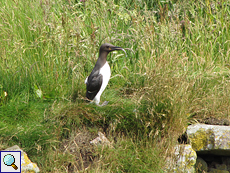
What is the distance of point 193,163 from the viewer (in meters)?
3.92

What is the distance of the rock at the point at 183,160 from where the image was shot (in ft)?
12.0

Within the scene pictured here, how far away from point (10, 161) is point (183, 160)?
2130 mm

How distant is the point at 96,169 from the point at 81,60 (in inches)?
81.7

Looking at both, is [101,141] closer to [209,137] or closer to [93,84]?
[93,84]

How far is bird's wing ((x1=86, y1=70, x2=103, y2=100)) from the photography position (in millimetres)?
4293

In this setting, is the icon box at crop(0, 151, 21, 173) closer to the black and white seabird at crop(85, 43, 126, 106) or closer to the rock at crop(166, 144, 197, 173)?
the black and white seabird at crop(85, 43, 126, 106)

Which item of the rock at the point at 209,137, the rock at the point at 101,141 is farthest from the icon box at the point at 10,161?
the rock at the point at 209,137

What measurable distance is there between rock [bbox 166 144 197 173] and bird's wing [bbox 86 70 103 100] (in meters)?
1.36

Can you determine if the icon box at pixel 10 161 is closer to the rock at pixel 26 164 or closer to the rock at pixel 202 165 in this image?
the rock at pixel 26 164

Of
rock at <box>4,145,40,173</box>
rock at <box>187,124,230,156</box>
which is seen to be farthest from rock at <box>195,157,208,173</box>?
rock at <box>4,145,40,173</box>

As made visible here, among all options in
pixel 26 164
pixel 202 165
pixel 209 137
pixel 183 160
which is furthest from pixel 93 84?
pixel 202 165

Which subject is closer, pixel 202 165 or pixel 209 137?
pixel 209 137

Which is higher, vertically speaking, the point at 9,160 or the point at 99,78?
the point at 99,78

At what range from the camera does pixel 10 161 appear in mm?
3459
